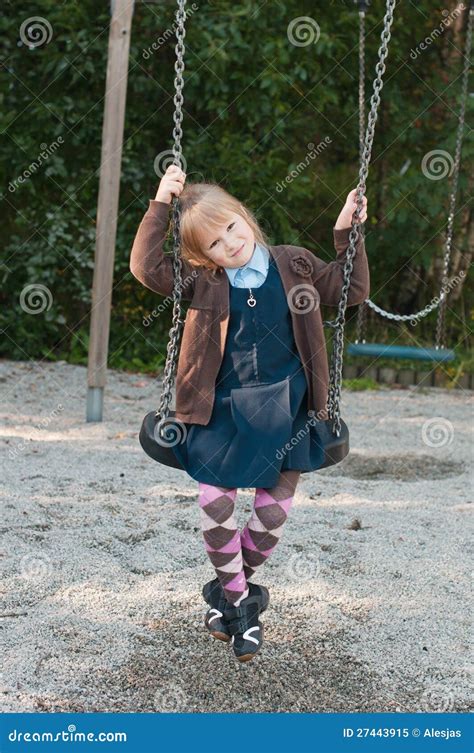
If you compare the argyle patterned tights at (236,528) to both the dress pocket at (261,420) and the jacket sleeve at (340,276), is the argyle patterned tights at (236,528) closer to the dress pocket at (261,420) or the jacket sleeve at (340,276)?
the dress pocket at (261,420)

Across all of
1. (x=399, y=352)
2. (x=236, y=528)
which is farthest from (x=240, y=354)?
(x=399, y=352)

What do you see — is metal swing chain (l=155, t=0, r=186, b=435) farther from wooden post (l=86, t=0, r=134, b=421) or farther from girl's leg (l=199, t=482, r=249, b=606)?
wooden post (l=86, t=0, r=134, b=421)

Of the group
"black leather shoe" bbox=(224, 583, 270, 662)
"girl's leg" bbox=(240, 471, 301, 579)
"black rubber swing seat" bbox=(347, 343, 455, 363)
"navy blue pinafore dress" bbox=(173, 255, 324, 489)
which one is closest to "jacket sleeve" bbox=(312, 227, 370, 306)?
"navy blue pinafore dress" bbox=(173, 255, 324, 489)

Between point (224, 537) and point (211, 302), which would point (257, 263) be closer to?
point (211, 302)

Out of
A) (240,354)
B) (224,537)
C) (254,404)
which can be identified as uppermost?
(240,354)

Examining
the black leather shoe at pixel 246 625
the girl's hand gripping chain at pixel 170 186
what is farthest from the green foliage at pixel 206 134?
the black leather shoe at pixel 246 625

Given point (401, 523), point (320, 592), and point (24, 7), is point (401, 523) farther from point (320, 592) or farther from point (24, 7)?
point (24, 7)

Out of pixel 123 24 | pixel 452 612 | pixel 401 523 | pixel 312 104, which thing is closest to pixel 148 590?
pixel 452 612

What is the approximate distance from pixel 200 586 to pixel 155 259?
1.24 metres

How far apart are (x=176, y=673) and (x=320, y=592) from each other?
28.1 inches

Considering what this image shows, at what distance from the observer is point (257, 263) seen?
2.52 m

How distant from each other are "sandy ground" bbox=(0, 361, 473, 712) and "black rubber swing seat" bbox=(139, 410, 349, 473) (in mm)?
601

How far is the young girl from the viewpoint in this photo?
8.02 ft

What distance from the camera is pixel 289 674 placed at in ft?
8.99
